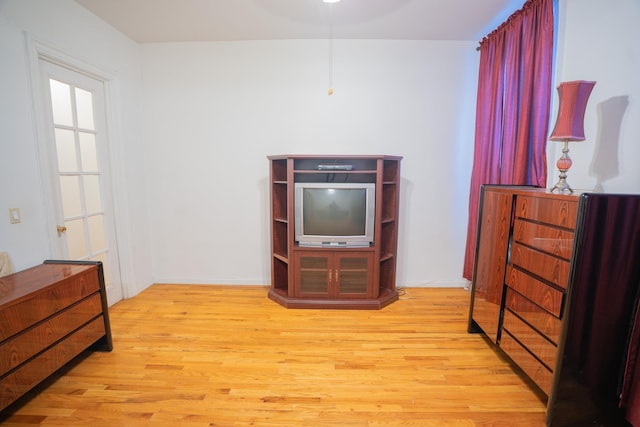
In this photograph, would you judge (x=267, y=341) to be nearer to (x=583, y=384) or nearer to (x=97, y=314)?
(x=97, y=314)

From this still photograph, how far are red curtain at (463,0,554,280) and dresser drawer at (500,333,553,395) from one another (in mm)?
1170

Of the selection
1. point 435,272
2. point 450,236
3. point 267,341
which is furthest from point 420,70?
point 267,341

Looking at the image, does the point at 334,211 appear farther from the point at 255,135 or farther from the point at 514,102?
the point at 514,102

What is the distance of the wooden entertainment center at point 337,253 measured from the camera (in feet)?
8.73

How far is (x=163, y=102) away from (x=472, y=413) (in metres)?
3.81

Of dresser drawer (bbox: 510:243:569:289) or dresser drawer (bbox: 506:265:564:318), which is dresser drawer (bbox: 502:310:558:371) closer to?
dresser drawer (bbox: 506:265:564:318)

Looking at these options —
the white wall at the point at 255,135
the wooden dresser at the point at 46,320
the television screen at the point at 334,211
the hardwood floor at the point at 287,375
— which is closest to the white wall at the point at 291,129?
the white wall at the point at 255,135

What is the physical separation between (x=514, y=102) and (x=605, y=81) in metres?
0.65

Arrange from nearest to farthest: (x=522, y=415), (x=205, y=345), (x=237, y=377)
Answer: (x=522, y=415) < (x=237, y=377) < (x=205, y=345)

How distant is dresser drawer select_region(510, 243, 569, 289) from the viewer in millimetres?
1436

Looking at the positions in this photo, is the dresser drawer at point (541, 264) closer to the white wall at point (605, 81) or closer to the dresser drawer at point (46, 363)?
the white wall at point (605, 81)

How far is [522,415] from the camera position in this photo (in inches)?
61.2

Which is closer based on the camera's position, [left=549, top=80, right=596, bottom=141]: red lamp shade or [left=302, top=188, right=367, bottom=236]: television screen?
[left=549, top=80, right=596, bottom=141]: red lamp shade

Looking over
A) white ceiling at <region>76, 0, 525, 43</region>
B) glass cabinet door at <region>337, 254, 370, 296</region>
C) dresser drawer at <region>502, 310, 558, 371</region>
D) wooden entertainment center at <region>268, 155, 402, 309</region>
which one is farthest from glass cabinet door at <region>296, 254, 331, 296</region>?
white ceiling at <region>76, 0, 525, 43</region>
